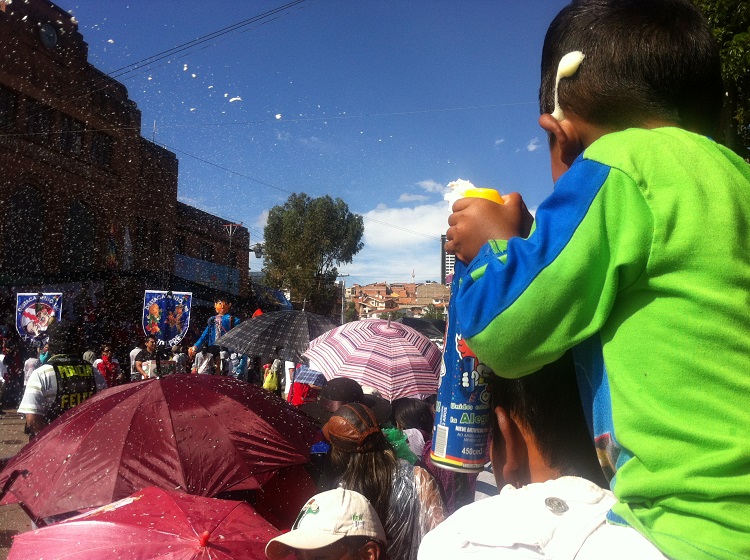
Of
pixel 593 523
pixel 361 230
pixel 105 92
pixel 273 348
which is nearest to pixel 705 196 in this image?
pixel 593 523

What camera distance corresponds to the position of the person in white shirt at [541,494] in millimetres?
860

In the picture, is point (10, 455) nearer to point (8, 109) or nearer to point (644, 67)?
point (644, 67)

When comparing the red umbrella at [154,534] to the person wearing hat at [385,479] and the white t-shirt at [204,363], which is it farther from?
the white t-shirt at [204,363]

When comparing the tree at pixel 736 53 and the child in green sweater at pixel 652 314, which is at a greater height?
the tree at pixel 736 53

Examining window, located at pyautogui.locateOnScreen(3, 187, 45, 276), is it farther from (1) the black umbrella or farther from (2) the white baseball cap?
(2) the white baseball cap

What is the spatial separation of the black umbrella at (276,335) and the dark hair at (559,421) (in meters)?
7.96

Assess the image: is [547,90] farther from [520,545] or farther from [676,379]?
[520,545]

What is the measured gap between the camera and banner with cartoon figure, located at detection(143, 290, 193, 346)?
12.6 m

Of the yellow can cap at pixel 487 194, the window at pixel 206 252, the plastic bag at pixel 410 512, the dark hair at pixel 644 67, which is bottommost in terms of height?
the plastic bag at pixel 410 512

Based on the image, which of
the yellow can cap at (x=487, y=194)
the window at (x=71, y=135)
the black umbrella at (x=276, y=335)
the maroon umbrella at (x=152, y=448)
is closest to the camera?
the yellow can cap at (x=487, y=194)

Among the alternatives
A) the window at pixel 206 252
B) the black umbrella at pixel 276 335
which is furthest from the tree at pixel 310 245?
the black umbrella at pixel 276 335

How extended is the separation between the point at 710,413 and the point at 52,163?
24.3 meters

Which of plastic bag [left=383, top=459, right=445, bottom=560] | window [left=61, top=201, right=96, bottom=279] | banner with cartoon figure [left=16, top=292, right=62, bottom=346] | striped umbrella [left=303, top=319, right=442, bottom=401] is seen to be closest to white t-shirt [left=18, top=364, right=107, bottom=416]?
striped umbrella [left=303, top=319, right=442, bottom=401]

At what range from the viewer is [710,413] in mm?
796
